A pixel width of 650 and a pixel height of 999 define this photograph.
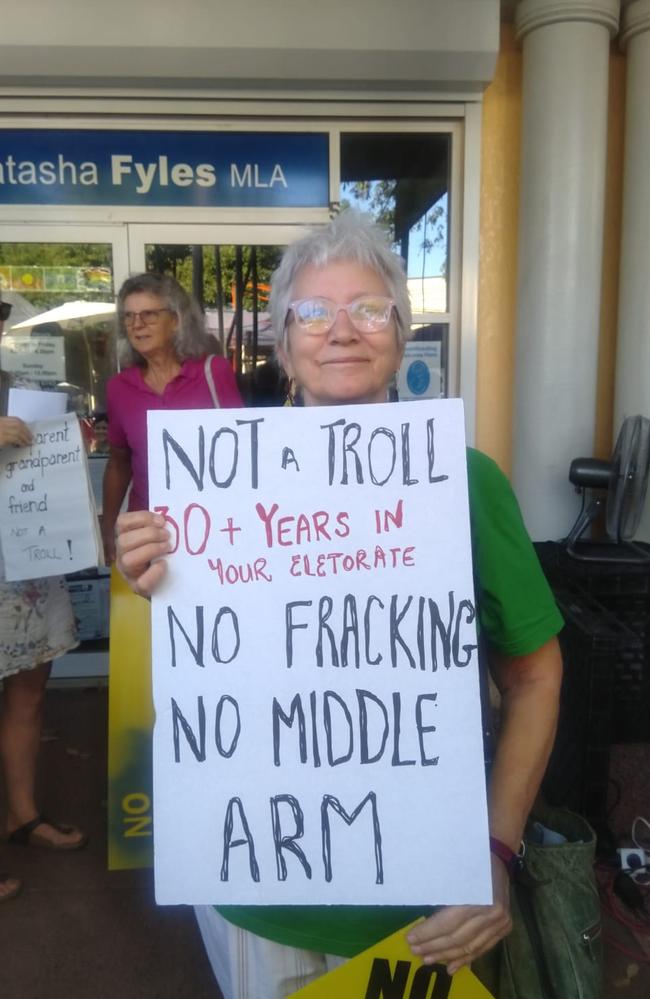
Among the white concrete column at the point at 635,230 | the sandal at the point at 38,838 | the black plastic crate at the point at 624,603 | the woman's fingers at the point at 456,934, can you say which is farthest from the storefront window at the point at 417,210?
the woman's fingers at the point at 456,934

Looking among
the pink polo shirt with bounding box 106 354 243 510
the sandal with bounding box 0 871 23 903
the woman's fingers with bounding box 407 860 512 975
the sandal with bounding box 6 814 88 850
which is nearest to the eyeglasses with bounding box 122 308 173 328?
the pink polo shirt with bounding box 106 354 243 510

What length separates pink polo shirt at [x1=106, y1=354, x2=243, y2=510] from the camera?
296 centimetres

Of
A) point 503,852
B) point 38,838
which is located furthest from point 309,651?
point 38,838

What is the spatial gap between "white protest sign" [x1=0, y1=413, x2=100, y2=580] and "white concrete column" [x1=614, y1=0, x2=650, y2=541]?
300cm

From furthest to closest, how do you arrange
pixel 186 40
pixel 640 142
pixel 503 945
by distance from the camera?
1. pixel 640 142
2. pixel 186 40
3. pixel 503 945

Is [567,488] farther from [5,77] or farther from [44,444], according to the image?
[5,77]

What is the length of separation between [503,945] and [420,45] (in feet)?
12.6

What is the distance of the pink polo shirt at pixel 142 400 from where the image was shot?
2.96 metres

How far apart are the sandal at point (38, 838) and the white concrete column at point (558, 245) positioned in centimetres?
272

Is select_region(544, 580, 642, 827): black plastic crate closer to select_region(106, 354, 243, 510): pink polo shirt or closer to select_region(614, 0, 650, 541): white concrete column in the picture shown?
select_region(614, 0, 650, 541): white concrete column

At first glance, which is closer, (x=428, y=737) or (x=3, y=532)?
(x=428, y=737)

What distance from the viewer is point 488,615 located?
116cm

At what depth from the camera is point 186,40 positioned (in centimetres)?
358

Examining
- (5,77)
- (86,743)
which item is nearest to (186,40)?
(5,77)
